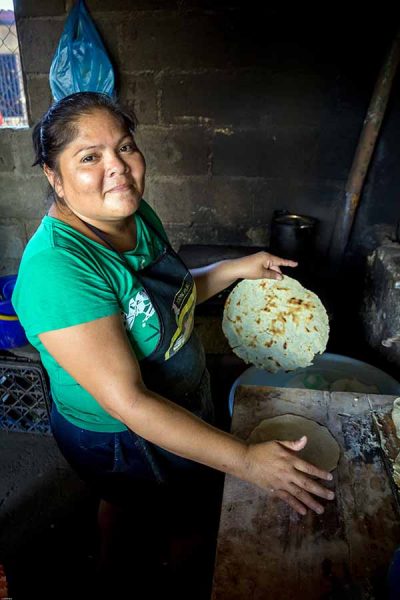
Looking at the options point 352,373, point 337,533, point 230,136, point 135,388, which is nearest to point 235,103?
point 230,136

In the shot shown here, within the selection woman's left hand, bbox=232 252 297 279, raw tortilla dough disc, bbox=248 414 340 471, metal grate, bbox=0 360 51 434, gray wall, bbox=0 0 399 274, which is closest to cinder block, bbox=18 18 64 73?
gray wall, bbox=0 0 399 274

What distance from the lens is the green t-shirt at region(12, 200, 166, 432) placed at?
933mm

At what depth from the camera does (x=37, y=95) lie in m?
3.07

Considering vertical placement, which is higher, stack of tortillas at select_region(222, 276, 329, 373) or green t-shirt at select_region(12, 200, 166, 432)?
green t-shirt at select_region(12, 200, 166, 432)

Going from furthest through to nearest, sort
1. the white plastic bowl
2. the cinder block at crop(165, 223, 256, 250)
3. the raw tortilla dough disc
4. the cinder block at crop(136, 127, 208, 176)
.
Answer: the cinder block at crop(165, 223, 256, 250) < the cinder block at crop(136, 127, 208, 176) < the white plastic bowl < the raw tortilla dough disc

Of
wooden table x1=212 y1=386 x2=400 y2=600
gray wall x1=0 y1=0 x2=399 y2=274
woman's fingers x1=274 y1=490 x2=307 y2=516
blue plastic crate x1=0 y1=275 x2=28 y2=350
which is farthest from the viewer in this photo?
gray wall x1=0 y1=0 x2=399 y2=274

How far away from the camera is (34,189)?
3.35 metres

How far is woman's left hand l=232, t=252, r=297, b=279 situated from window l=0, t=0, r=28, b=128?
2.55 meters

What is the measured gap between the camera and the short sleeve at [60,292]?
3.03ft

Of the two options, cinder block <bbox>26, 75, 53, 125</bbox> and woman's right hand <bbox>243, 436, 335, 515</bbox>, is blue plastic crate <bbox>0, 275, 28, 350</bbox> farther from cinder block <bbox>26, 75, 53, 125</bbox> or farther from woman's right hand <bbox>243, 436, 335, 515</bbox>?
woman's right hand <bbox>243, 436, 335, 515</bbox>

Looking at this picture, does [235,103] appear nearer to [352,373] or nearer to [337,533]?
[352,373]

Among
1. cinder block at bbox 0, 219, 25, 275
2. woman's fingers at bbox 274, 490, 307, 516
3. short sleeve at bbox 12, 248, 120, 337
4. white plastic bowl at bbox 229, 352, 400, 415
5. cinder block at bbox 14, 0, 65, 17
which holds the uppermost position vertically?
cinder block at bbox 14, 0, 65, 17

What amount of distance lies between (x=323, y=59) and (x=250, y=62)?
1.58 ft

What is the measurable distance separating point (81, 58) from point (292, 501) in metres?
3.04
